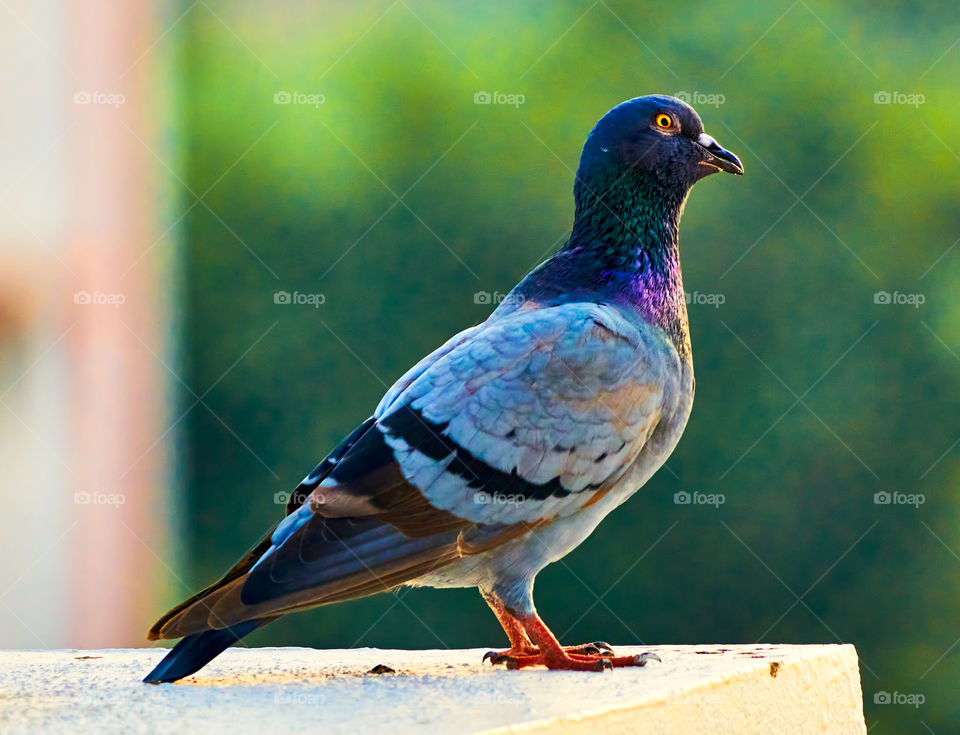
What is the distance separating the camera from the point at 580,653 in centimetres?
274

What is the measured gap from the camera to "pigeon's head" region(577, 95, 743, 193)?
3123 millimetres

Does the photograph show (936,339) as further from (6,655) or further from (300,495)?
(6,655)

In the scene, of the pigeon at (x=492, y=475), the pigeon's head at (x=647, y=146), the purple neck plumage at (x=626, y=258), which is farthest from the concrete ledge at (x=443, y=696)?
the pigeon's head at (x=647, y=146)

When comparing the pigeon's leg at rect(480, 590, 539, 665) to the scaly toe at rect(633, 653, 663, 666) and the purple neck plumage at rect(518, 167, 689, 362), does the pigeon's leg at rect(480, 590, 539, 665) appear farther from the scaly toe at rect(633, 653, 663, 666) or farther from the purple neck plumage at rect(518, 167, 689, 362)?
the purple neck plumage at rect(518, 167, 689, 362)

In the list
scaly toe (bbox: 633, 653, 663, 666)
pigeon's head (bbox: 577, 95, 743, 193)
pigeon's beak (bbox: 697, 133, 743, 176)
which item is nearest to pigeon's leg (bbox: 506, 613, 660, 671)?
scaly toe (bbox: 633, 653, 663, 666)

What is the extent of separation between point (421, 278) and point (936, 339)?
2.77m

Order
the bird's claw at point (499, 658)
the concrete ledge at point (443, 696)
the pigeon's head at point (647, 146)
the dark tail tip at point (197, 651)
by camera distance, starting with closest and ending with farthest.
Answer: the concrete ledge at point (443, 696) < the dark tail tip at point (197, 651) < the bird's claw at point (499, 658) < the pigeon's head at point (647, 146)

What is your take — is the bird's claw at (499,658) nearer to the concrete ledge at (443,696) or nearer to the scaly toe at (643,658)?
the concrete ledge at (443,696)

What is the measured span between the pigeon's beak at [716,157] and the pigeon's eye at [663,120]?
11cm

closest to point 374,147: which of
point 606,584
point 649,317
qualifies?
point 606,584

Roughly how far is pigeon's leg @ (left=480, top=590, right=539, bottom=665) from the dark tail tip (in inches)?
24.8

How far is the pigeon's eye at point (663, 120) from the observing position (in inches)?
124

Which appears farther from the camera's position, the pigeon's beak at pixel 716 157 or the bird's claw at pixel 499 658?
the pigeon's beak at pixel 716 157

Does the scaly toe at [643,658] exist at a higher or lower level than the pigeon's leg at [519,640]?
lower
